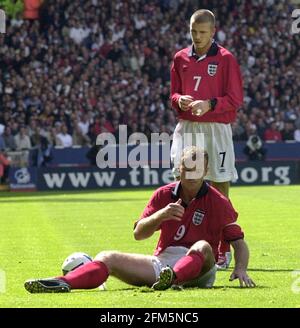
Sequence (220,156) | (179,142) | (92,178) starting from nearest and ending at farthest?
(179,142) < (220,156) < (92,178)

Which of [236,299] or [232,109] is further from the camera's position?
[232,109]

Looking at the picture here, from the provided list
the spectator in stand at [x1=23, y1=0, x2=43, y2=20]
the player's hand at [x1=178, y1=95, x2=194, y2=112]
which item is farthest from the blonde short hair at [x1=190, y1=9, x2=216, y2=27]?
the spectator in stand at [x1=23, y1=0, x2=43, y2=20]

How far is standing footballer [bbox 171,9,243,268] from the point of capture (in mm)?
12836

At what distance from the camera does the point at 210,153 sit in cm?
1352

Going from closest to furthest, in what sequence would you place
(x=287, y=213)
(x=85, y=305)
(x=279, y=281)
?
(x=85, y=305) < (x=279, y=281) < (x=287, y=213)

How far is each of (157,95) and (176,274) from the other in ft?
93.5

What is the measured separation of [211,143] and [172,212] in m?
3.42

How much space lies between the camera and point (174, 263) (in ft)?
34.6

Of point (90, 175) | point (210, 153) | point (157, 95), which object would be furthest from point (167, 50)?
point (210, 153)

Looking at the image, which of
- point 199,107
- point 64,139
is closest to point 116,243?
point 199,107

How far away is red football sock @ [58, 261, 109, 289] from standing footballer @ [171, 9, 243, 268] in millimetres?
3046

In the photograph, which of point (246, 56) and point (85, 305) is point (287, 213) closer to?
point (85, 305)

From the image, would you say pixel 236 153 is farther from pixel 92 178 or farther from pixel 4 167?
pixel 4 167

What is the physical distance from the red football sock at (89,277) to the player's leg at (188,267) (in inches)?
18.7
